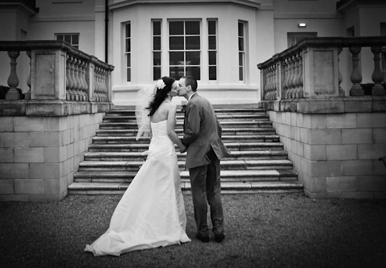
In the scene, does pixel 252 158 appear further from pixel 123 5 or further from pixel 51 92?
pixel 123 5

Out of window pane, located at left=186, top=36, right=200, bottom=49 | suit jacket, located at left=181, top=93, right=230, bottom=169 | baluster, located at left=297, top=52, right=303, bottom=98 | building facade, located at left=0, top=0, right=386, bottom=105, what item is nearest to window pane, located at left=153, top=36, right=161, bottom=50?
building facade, located at left=0, top=0, right=386, bottom=105

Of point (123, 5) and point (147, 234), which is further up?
point (123, 5)

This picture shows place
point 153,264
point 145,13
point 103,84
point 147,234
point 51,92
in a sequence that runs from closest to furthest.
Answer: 1. point 153,264
2. point 147,234
3. point 51,92
4. point 103,84
5. point 145,13

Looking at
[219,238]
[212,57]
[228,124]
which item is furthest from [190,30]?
[219,238]

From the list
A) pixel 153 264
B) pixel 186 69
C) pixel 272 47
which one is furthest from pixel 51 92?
pixel 272 47

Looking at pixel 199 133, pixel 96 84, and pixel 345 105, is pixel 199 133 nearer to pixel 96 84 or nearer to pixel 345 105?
pixel 345 105

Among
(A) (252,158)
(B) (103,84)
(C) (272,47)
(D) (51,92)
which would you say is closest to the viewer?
(D) (51,92)

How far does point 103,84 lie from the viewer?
9.85 m

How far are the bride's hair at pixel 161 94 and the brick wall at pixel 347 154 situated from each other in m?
3.04

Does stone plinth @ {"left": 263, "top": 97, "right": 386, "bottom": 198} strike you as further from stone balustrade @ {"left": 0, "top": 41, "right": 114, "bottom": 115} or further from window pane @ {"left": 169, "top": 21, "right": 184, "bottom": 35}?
window pane @ {"left": 169, "top": 21, "right": 184, "bottom": 35}

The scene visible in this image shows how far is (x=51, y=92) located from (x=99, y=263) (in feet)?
12.8

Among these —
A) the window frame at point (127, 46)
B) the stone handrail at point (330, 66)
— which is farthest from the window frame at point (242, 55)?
the stone handrail at point (330, 66)

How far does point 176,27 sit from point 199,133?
10308 mm

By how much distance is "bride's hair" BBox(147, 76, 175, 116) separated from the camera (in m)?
4.62
